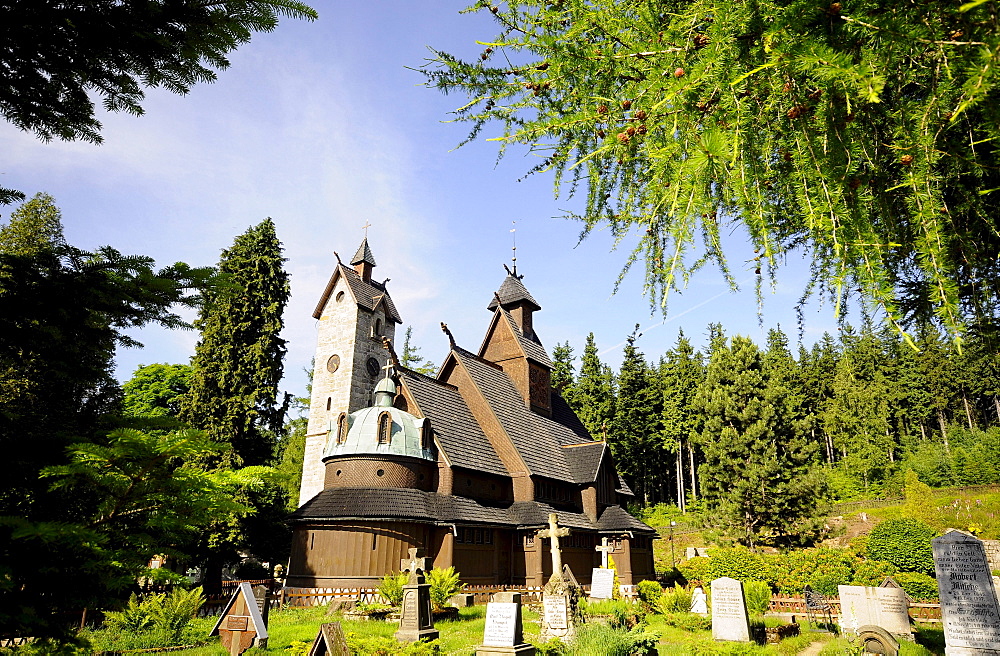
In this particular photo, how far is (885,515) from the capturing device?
46.7m

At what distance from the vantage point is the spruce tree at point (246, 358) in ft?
101

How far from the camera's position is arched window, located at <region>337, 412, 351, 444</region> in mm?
25016

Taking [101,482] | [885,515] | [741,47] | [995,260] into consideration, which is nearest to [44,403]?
[101,482]

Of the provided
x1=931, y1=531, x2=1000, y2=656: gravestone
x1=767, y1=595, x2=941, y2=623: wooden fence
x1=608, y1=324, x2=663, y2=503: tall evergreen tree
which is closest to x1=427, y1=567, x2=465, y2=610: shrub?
x1=767, y1=595, x2=941, y2=623: wooden fence

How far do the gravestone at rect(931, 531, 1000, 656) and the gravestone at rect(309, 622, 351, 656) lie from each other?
37.7 feet

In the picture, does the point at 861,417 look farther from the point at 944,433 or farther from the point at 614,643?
the point at 614,643

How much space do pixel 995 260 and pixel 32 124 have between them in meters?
7.18

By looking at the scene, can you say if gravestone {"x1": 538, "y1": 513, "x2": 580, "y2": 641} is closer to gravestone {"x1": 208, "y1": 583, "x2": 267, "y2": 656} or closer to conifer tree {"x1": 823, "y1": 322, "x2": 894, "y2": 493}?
gravestone {"x1": 208, "y1": 583, "x2": 267, "y2": 656}

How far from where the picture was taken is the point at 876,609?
49.4ft

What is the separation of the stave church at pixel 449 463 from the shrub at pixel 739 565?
3.60 metres

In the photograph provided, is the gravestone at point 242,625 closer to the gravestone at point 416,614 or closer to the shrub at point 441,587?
the gravestone at point 416,614

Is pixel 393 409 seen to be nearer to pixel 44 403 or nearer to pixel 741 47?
pixel 44 403

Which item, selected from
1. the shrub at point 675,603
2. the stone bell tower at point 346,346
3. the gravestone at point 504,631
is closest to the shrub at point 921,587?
the shrub at point 675,603

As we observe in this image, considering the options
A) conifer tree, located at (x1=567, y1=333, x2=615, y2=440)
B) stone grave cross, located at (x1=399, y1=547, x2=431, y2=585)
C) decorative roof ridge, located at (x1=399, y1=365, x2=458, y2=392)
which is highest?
conifer tree, located at (x1=567, y1=333, x2=615, y2=440)
